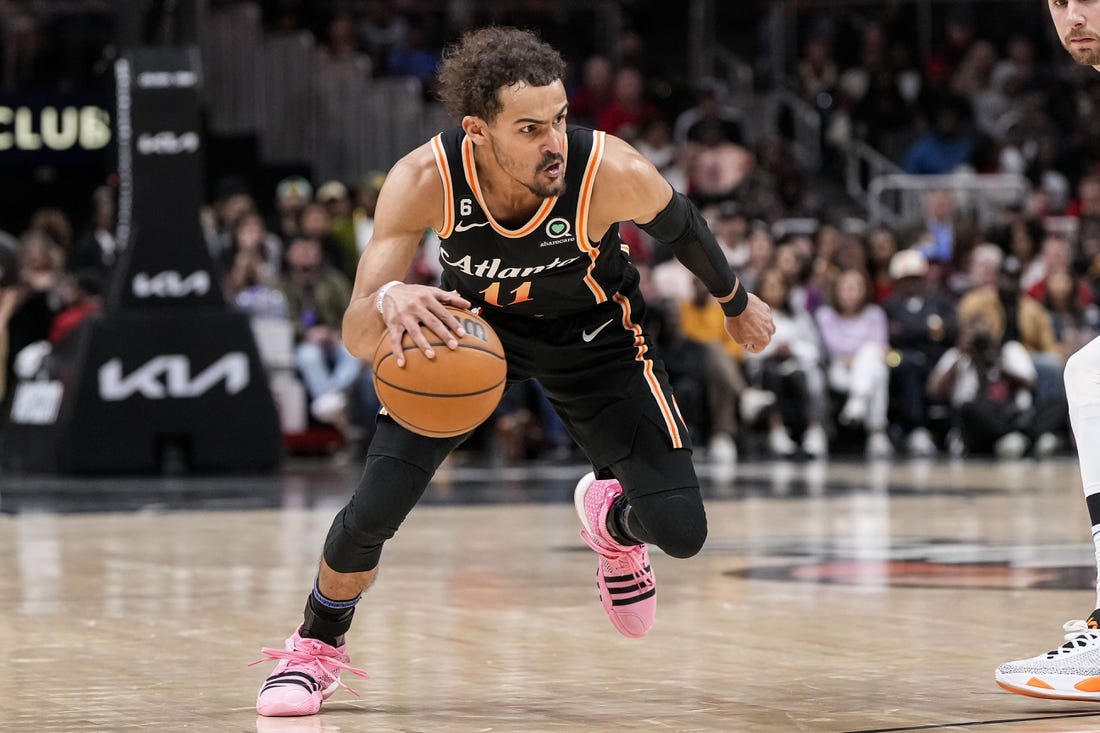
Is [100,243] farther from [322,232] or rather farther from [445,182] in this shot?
[445,182]

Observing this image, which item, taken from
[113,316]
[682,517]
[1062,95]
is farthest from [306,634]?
[1062,95]

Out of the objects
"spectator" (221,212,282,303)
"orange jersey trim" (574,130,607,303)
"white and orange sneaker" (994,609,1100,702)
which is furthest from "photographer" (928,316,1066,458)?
"white and orange sneaker" (994,609,1100,702)

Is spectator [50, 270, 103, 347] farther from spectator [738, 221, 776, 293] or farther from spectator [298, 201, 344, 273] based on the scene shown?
spectator [738, 221, 776, 293]

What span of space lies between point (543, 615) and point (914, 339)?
860 cm

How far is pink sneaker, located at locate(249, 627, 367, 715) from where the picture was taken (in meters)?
4.25

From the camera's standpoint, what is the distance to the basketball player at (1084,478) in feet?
13.8

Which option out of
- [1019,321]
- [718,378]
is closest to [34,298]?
[718,378]

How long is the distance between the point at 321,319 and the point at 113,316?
2492mm

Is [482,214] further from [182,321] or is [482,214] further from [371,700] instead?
[182,321]

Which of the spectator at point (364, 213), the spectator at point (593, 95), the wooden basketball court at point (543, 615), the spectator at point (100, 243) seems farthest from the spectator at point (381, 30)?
the wooden basketball court at point (543, 615)

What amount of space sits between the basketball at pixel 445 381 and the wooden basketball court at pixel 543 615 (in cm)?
68

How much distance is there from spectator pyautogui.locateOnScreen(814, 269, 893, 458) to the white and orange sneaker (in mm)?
9296

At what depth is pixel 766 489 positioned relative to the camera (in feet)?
34.9

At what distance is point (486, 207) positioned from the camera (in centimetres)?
455
